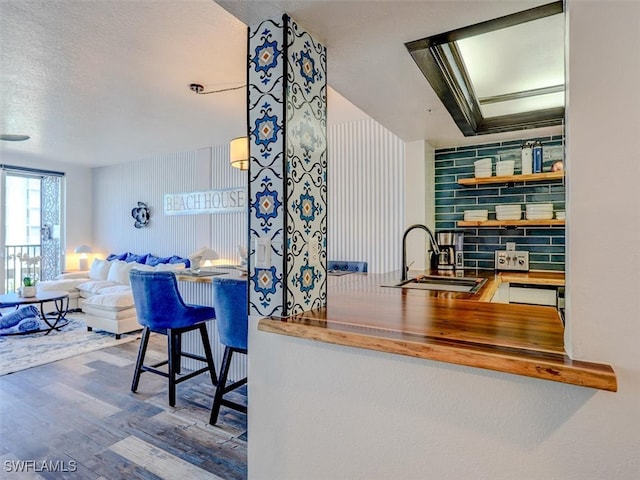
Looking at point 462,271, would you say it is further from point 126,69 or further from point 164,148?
point 164,148

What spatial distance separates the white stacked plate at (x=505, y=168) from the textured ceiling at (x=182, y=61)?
0.77 ft

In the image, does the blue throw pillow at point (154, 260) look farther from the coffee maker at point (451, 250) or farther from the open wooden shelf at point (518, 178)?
the open wooden shelf at point (518, 178)

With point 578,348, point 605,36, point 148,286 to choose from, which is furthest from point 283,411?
point 148,286

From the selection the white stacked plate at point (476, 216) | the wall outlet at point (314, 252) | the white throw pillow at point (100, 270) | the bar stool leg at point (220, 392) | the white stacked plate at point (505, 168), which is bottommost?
the bar stool leg at point (220, 392)

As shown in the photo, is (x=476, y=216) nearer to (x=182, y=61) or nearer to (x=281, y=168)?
(x=281, y=168)

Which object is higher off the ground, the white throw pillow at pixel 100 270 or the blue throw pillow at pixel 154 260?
the blue throw pillow at pixel 154 260

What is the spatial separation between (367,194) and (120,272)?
13.8ft

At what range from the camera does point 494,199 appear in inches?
120

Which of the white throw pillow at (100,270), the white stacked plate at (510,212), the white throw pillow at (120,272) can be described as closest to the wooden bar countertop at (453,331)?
the white stacked plate at (510,212)

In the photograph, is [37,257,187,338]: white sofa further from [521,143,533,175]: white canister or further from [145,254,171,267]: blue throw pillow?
[521,143,533,175]: white canister

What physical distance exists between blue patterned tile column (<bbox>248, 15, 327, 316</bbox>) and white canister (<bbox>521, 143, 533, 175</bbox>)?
2.16 metres

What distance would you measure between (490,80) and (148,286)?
265 cm

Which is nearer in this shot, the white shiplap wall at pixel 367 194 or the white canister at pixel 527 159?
the white canister at pixel 527 159

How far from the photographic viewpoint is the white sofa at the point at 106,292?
Answer: 4.36 meters
